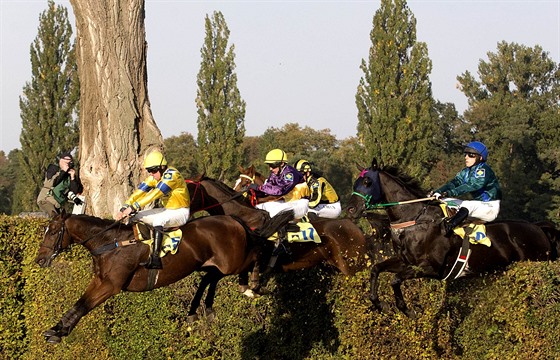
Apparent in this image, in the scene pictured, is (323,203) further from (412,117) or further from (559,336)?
(412,117)

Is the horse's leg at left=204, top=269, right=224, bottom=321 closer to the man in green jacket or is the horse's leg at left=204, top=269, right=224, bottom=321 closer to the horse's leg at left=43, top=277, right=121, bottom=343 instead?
the horse's leg at left=43, top=277, right=121, bottom=343

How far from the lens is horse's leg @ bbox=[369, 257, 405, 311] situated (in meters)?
8.34

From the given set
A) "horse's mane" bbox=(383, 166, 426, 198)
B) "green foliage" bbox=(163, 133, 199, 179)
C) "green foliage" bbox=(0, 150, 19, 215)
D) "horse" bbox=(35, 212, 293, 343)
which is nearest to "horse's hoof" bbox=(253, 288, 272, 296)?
"horse" bbox=(35, 212, 293, 343)

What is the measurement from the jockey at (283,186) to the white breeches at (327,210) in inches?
50.6

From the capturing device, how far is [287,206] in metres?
10.5

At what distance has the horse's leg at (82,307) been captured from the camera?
8.05m

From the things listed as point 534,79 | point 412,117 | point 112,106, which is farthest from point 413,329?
point 534,79

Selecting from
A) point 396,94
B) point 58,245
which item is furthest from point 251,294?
point 396,94

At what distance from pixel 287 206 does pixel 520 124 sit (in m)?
31.3

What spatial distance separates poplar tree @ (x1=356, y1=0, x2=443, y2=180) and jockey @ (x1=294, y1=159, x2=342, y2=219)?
1888 centimetres

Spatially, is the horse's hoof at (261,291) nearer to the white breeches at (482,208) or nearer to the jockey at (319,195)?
the white breeches at (482,208)

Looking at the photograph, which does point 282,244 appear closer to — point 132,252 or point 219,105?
point 132,252

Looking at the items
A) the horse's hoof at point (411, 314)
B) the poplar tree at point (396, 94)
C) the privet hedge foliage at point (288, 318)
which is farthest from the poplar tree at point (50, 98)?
the horse's hoof at point (411, 314)

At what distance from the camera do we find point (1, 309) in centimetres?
1167
